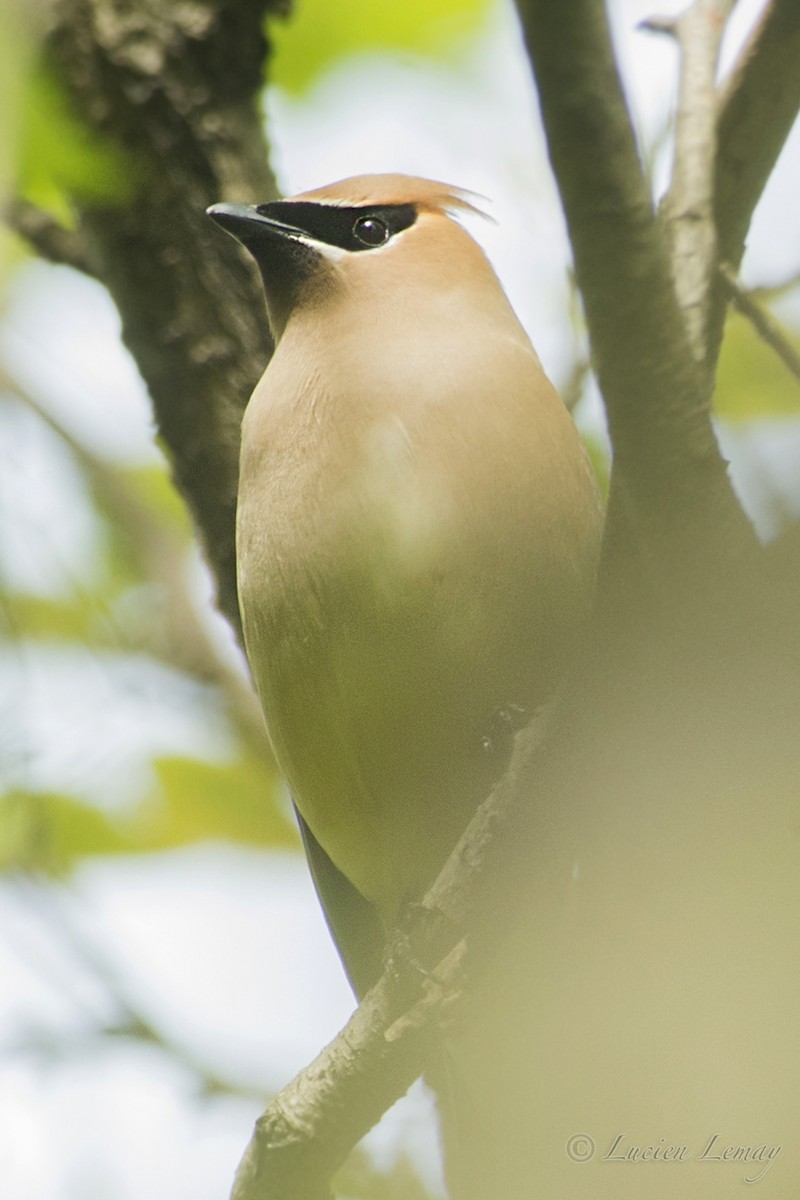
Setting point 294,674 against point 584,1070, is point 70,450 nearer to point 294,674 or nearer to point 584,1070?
point 294,674

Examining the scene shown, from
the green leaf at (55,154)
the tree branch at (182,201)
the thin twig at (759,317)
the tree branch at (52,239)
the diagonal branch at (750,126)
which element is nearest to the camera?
the green leaf at (55,154)

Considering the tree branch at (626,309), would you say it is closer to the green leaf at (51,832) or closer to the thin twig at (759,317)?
the thin twig at (759,317)

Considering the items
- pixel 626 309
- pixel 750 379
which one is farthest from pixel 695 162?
pixel 626 309

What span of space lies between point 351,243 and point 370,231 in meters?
0.07

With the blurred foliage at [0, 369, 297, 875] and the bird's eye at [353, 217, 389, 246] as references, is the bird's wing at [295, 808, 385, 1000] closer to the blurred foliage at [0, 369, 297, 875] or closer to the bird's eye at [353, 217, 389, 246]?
the blurred foliage at [0, 369, 297, 875]

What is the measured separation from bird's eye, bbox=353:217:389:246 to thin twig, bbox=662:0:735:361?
69cm

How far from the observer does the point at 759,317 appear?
3.19m

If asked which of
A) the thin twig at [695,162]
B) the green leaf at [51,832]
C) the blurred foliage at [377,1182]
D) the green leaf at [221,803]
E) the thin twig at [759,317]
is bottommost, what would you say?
the blurred foliage at [377,1182]

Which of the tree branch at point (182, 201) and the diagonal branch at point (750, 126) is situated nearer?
the diagonal branch at point (750, 126)

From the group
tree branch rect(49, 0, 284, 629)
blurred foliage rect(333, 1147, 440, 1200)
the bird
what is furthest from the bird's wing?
tree branch rect(49, 0, 284, 629)

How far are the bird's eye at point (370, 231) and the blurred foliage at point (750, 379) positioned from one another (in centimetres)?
86

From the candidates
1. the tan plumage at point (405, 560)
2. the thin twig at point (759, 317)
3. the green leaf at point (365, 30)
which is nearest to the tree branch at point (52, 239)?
the green leaf at point (365, 30)

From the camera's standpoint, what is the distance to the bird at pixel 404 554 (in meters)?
3.12

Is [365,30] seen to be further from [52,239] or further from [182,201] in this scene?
[52,239]
